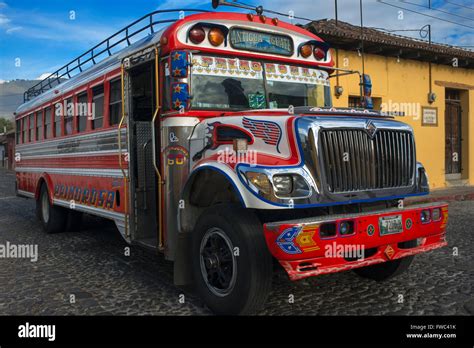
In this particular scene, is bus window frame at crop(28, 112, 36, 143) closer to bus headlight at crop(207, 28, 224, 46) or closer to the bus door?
the bus door

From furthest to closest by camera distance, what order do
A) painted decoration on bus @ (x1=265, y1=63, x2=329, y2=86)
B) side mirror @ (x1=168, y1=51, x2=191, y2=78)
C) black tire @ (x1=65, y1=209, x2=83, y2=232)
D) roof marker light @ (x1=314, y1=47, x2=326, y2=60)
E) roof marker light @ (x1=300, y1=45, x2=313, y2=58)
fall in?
black tire @ (x1=65, y1=209, x2=83, y2=232)
roof marker light @ (x1=314, y1=47, x2=326, y2=60)
roof marker light @ (x1=300, y1=45, x2=313, y2=58)
painted decoration on bus @ (x1=265, y1=63, x2=329, y2=86)
side mirror @ (x1=168, y1=51, x2=191, y2=78)

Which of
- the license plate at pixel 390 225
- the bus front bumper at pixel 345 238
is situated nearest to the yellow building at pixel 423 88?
the bus front bumper at pixel 345 238

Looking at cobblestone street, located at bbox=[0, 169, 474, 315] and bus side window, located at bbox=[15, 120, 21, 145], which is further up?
bus side window, located at bbox=[15, 120, 21, 145]

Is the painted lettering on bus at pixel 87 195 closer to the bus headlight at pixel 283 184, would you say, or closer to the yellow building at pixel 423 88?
the bus headlight at pixel 283 184

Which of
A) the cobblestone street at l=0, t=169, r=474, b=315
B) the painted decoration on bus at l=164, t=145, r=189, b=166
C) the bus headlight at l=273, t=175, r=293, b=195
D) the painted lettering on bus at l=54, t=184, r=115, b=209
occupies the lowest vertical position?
the cobblestone street at l=0, t=169, r=474, b=315

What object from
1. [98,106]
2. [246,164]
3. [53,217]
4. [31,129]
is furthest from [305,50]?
[31,129]

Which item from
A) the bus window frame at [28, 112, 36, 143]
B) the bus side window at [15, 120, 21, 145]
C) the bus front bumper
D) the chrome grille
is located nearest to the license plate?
the bus front bumper

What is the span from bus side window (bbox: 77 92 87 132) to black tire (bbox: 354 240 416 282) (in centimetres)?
453

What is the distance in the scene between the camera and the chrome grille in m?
3.74

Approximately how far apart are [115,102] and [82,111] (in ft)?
4.87

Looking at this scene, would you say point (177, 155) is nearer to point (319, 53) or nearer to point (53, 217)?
point (319, 53)

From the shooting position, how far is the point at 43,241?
26.5ft

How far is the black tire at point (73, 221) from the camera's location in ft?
28.8
